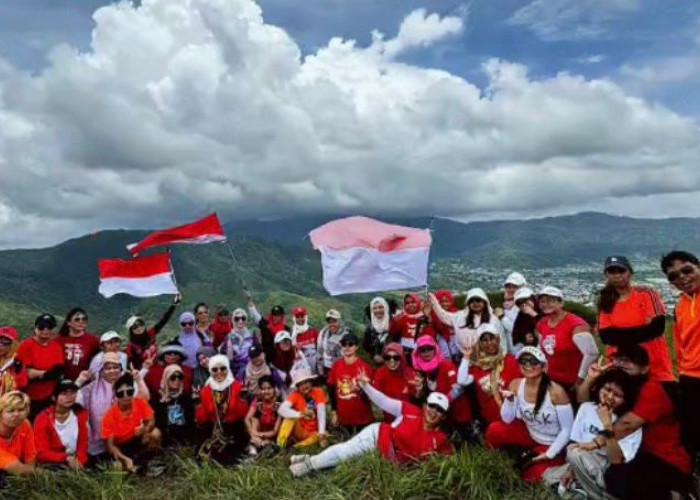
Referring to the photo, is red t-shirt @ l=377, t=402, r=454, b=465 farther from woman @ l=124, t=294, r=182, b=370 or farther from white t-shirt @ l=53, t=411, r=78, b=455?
woman @ l=124, t=294, r=182, b=370

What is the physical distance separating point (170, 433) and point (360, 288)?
162 inches

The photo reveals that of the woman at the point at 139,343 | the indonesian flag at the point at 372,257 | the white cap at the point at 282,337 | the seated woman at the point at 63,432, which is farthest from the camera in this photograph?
the white cap at the point at 282,337

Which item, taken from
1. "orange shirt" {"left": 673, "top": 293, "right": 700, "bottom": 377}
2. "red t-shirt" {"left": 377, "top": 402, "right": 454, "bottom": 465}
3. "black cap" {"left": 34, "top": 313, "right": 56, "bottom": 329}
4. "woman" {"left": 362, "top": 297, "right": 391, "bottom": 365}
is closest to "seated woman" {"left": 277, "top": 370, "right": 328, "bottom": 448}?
"red t-shirt" {"left": 377, "top": 402, "right": 454, "bottom": 465}

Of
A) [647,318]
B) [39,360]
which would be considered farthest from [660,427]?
[39,360]

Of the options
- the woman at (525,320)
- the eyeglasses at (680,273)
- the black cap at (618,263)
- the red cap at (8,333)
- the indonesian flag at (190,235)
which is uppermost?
the indonesian flag at (190,235)

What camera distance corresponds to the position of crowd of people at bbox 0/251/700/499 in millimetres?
6242

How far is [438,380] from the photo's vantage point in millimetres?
9008

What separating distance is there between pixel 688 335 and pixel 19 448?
8.52 m

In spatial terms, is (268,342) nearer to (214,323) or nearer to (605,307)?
(214,323)

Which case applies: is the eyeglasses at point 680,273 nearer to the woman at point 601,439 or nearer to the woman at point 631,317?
the woman at point 631,317

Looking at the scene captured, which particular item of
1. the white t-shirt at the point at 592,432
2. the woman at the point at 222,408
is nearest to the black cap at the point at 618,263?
the white t-shirt at the point at 592,432

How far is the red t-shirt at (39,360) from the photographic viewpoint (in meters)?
9.18

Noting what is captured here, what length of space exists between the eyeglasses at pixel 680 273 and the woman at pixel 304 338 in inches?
287

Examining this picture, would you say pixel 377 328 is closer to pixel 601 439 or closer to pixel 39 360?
pixel 601 439
